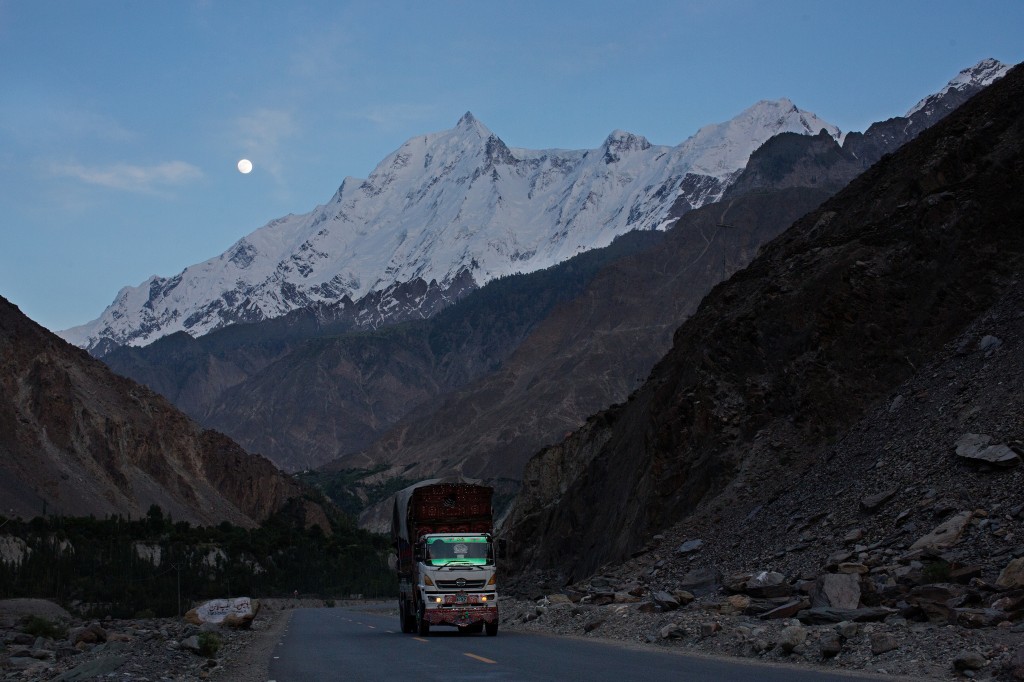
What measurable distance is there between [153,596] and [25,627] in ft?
155

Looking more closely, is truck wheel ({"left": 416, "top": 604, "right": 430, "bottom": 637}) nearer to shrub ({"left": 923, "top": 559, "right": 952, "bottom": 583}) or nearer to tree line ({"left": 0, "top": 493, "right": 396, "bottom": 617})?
shrub ({"left": 923, "top": 559, "right": 952, "bottom": 583})

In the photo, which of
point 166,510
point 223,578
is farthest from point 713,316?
point 166,510

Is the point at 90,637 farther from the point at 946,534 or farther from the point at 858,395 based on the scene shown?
the point at 858,395

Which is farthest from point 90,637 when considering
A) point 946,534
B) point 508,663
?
point 946,534

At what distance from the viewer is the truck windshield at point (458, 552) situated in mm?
32619

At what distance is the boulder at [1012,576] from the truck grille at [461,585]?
584 inches

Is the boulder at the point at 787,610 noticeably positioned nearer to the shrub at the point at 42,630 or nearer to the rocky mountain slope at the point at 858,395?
the rocky mountain slope at the point at 858,395

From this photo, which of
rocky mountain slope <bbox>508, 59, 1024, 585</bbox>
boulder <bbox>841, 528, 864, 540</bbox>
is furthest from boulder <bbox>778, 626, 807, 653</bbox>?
boulder <bbox>841, 528, 864, 540</bbox>

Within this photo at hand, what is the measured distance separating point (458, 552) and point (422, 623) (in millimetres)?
2262

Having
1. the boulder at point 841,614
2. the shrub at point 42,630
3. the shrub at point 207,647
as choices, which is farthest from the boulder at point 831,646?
the shrub at point 42,630

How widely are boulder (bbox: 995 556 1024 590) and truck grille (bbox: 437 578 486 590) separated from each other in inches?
584

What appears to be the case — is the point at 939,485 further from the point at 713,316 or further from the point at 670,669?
the point at 713,316

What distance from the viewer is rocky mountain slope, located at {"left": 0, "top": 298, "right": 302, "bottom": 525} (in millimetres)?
115062

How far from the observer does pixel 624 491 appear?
175 feet
